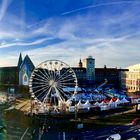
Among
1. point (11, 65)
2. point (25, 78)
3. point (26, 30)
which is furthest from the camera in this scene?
point (25, 78)

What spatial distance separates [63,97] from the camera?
3348mm

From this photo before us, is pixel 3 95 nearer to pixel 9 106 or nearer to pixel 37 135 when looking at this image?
pixel 9 106

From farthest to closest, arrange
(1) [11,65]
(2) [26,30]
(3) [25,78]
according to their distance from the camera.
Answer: (3) [25,78]
(1) [11,65]
(2) [26,30]

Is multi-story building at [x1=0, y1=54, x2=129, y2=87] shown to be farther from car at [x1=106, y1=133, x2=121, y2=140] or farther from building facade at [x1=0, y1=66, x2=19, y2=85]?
car at [x1=106, y1=133, x2=121, y2=140]

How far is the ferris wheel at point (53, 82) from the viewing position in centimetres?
324

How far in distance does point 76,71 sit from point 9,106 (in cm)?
70

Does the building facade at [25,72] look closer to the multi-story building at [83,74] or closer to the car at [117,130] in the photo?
the multi-story building at [83,74]

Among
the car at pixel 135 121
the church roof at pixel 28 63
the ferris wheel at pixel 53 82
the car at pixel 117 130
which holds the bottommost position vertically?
the car at pixel 117 130

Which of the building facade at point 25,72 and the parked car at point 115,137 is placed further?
the building facade at point 25,72

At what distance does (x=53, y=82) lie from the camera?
11.6ft

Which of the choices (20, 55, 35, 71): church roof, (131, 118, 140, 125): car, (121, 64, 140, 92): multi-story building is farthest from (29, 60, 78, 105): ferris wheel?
(131, 118, 140, 125): car

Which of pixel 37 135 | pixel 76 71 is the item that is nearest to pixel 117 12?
pixel 76 71

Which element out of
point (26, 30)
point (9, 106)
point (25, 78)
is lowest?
point (9, 106)

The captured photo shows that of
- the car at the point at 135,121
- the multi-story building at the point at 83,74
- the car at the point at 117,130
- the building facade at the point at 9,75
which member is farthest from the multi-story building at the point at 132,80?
the building facade at the point at 9,75
